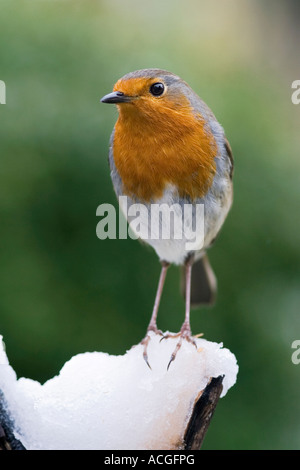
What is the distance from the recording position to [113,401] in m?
1.23

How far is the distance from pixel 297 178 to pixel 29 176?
3.00 feet

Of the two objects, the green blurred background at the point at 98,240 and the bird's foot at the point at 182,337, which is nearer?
the bird's foot at the point at 182,337

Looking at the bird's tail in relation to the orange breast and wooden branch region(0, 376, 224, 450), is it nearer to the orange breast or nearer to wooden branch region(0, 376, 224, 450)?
the orange breast

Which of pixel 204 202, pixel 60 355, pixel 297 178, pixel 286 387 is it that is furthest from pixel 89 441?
pixel 297 178

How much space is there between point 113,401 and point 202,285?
748 millimetres

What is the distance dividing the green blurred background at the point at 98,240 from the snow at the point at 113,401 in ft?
2.46

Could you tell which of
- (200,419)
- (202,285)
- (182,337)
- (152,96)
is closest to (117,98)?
(152,96)

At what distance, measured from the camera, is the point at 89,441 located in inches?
46.1

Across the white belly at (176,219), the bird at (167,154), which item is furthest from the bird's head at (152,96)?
the white belly at (176,219)

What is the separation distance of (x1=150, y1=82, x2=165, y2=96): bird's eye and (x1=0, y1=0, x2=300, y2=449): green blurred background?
0.67 metres

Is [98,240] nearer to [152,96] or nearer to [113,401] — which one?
[152,96]

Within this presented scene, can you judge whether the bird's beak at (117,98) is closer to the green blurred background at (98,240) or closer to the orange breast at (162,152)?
the orange breast at (162,152)

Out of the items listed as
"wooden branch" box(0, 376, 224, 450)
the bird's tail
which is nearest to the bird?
"wooden branch" box(0, 376, 224, 450)

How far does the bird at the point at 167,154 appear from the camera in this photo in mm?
1378
